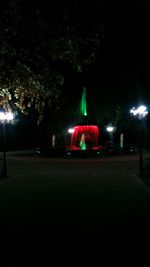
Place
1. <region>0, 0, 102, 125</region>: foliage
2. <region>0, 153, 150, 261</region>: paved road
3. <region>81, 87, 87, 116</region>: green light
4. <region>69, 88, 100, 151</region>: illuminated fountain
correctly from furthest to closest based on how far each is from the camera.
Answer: <region>69, 88, 100, 151</region>: illuminated fountain, <region>81, 87, 87, 116</region>: green light, <region>0, 0, 102, 125</region>: foliage, <region>0, 153, 150, 261</region>: paved road

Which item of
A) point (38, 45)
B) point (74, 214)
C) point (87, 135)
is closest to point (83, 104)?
point (87, 135)

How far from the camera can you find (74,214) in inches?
575

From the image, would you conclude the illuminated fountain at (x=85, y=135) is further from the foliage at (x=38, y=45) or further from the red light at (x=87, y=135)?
the foliage at (x=38, y=45)

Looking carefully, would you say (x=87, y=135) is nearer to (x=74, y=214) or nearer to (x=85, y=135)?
(x=85, y=135)

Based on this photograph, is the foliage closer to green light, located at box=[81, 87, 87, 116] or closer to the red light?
green light, located at box=[81, 87, 87, 116]

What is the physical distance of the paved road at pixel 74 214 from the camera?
34.9ft

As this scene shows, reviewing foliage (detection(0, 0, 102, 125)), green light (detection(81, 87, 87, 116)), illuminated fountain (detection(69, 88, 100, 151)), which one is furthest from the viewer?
illuminated fountain (detection(69, 88, 100, 151))

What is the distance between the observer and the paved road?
1063cm

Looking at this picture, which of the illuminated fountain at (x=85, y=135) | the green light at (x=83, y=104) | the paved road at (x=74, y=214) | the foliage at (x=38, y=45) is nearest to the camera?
the paved road at (x=74, y=214)

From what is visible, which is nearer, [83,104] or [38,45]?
[38,45]

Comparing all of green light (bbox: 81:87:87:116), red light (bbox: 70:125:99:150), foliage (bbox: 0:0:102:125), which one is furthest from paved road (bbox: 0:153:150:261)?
red light (bbox: 70:125:99:150)

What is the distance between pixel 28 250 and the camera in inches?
389

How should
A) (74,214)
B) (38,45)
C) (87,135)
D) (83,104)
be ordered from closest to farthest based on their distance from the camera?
(38,45)
(74,214)
(83,104)
(87,135)

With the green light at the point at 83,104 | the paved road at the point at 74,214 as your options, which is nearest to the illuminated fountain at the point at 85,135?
Result: the green light at the point at 83,104
